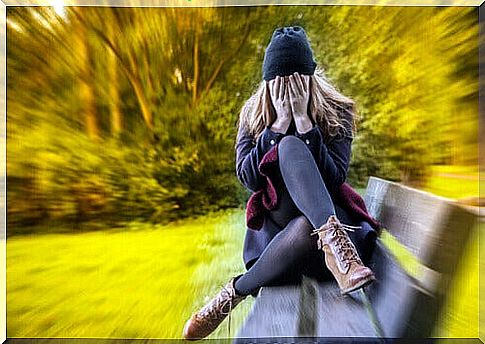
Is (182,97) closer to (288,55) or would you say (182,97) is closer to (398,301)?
(288,55)

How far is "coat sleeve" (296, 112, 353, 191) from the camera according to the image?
3260 millimetres

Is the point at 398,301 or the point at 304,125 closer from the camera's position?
the point at 398,301

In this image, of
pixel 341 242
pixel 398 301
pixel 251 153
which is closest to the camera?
pixel 398 301

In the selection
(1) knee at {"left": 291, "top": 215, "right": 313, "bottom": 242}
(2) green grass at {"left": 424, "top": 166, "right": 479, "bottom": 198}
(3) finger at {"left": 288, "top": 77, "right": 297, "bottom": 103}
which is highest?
(3) finger at {"left": 288, "top": 77, "right": 297, "bottom": 103}

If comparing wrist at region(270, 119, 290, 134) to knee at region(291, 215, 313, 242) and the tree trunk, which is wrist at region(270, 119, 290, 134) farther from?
the tree trunk

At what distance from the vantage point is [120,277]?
11.1ft

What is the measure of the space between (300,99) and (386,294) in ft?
3.32

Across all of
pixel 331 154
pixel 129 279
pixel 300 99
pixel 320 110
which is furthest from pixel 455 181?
pixel 129 279

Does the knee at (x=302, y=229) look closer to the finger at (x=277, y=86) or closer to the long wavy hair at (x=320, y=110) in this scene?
the long wavy hair at (x=320, y=110)

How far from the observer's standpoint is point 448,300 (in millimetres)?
3232

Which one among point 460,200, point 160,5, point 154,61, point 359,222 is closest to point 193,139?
point 154,61

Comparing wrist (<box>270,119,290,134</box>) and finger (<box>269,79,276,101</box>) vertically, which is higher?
finger (<box>269,79,276,101</box>)

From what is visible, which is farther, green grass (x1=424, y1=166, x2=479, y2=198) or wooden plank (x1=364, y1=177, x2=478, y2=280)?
green grass (x1=424, y1=166, x2=479, y2=198)

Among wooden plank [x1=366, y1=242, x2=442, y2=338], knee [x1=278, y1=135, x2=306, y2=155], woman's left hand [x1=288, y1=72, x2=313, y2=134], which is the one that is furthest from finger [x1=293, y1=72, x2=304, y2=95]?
wooden plank [x1=366, y1=242, x2=442, y2=338]
